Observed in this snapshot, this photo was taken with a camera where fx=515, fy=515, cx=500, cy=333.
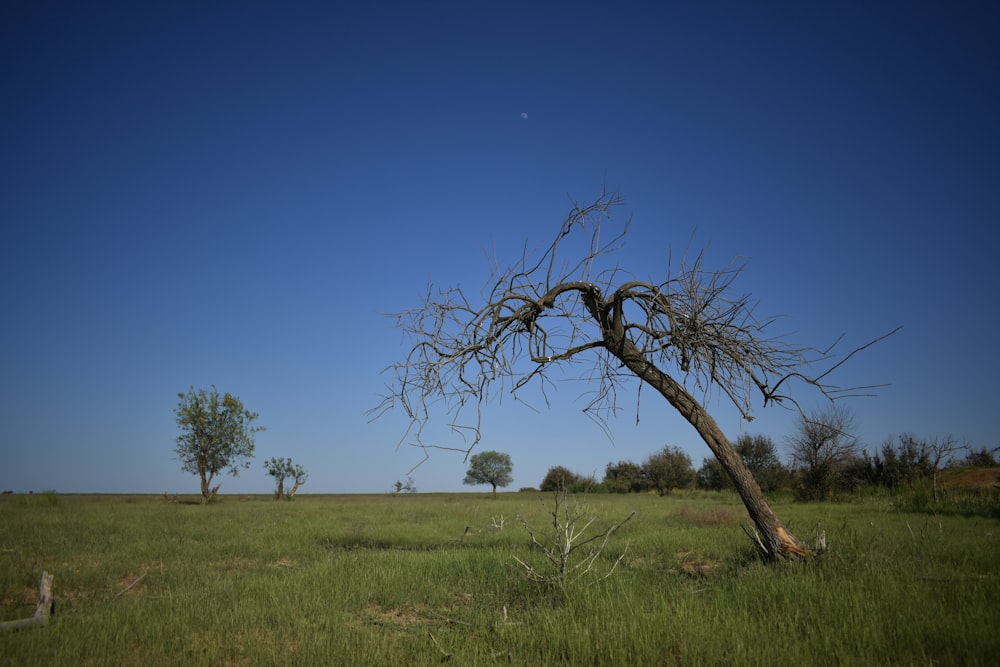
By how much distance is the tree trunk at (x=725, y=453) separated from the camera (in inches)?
293

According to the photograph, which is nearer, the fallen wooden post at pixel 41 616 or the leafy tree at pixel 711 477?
the fallen wooden post at pixel 41 616

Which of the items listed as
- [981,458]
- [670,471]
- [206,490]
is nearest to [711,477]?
[670,471]

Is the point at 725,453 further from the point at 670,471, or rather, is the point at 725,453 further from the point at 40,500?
the point at 670,471

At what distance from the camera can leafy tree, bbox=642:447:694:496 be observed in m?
50.8

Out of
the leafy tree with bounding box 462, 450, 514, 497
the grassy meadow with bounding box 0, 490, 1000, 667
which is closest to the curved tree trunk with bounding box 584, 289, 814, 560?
the grassy meadow with bounding box 0, 490, 1000, 667

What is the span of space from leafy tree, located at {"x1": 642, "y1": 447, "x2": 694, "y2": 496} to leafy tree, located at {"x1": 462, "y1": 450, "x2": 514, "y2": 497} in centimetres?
2429

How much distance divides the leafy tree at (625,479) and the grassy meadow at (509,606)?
147 ft

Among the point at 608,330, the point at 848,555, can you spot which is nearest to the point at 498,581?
the point at 608,330

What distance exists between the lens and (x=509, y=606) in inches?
262

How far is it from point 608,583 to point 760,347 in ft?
13.6

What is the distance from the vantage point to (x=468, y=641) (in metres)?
5.09

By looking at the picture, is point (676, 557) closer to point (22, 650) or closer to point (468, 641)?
point (468, 641)

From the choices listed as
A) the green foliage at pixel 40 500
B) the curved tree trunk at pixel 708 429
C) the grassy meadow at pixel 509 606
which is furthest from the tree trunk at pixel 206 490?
the curved tree trunk at pixel 708 429

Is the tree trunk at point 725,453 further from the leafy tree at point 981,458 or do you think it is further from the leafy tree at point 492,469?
the leafy tree at point 492,469
